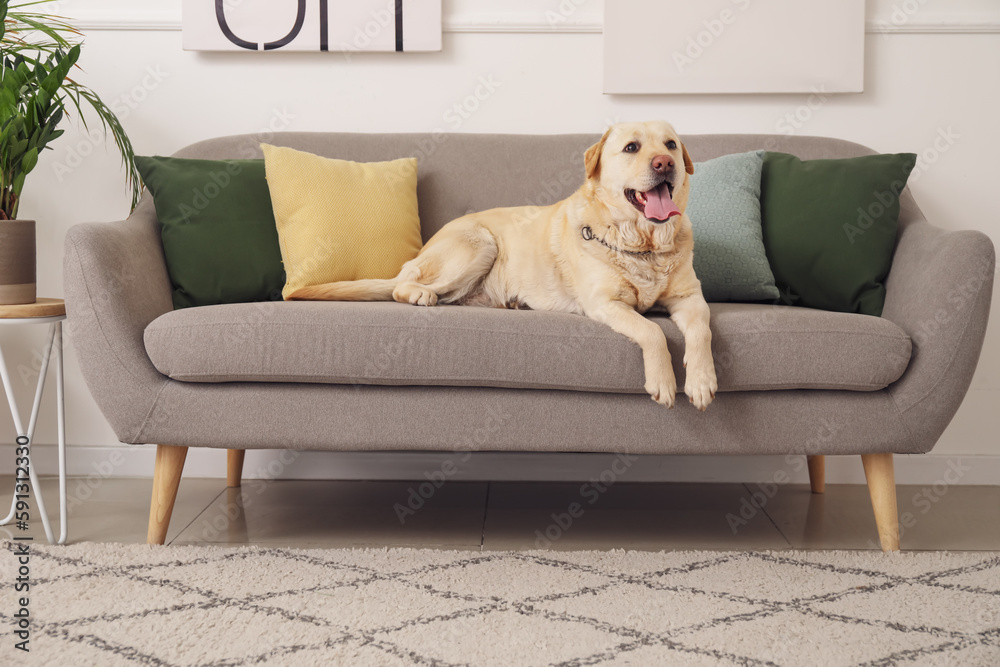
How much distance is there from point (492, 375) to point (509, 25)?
1.58m

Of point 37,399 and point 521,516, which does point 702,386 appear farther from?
point 37,399

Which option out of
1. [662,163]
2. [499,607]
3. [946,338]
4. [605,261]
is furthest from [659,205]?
[499,607]

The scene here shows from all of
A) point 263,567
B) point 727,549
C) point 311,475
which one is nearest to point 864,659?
point 727,549

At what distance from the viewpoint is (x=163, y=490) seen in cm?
189

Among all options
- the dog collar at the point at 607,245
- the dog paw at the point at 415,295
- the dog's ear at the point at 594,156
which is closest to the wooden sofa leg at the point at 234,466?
the dog paw at the point at 415,295

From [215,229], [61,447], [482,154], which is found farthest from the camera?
[482,154]

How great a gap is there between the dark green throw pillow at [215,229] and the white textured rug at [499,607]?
748mm

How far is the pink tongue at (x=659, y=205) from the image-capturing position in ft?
6.40

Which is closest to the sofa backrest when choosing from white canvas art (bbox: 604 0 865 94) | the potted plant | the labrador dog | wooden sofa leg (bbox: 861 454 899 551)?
the labrador dog

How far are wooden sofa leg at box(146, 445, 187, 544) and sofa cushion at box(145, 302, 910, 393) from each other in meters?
0.22

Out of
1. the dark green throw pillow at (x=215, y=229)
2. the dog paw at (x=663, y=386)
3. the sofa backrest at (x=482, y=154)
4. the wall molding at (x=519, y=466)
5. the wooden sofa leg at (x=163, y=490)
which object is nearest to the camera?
the dog paw at (x=663, y=386)

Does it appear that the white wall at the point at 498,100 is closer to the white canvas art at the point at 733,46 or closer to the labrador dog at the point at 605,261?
the white canvas art at the point at 733,46

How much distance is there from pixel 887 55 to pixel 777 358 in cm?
162

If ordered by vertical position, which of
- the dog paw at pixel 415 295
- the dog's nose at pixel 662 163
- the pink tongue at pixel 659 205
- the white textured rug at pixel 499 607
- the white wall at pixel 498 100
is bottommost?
the white textured rug at pixel 499 607
